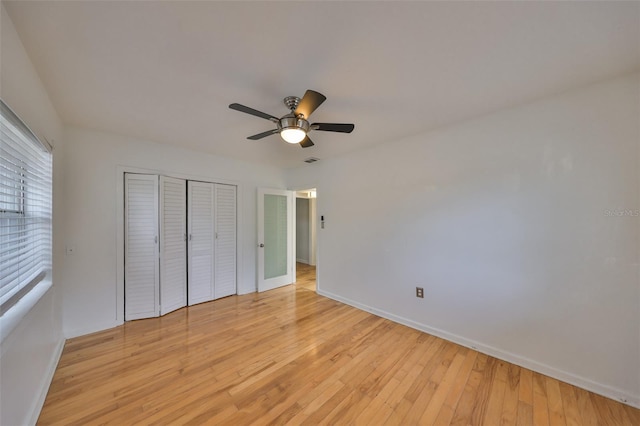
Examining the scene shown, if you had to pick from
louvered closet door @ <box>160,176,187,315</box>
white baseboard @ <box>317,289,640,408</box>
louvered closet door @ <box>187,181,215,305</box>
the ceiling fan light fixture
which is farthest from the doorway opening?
the ceiling fan light fixture

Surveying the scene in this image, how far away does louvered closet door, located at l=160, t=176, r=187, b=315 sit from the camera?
3.17 metres

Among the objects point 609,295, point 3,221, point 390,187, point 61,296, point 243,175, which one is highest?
point 243,175

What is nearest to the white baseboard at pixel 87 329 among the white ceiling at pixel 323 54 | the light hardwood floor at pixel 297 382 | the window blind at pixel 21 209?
the light hardwood floor at pixel 297 382

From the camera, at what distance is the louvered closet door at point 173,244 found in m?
3.17

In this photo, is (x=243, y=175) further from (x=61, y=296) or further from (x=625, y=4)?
(x=625, y=4)

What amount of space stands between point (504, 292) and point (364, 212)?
181 centimetres

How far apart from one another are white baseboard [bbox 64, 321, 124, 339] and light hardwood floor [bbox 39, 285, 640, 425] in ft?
0.33

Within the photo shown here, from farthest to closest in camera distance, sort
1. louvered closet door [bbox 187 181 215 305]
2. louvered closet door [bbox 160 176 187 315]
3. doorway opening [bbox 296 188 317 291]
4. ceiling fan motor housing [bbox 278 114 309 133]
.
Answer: doorway opening [bbox 296 188 317 291] → louvered closet door [bbox 187 181 215 305] → louvered closet door [bbox 160 176 187 315] → ceiling fan motor housing [bbox 278 114 309 133]

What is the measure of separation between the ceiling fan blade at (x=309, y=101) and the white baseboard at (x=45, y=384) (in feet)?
8.87

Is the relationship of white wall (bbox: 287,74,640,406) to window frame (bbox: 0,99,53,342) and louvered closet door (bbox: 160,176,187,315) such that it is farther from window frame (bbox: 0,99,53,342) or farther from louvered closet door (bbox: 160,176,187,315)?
window frame (bbox: 0,99,53,342)

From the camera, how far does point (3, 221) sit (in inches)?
52.2

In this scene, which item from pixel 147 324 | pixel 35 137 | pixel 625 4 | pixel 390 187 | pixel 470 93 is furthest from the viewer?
pixel 390 187

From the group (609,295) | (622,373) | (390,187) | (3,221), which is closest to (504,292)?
(609,295)

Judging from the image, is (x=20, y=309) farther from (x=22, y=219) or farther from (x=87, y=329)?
(x=87, y=329)
